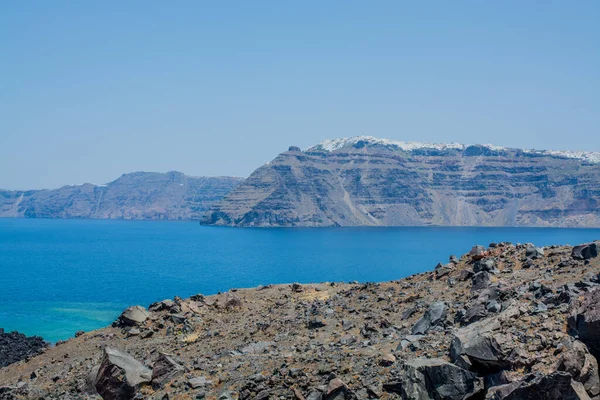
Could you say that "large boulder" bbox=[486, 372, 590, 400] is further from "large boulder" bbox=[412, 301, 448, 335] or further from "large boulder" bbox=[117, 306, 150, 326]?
"large boulder" bbox=[117, 306, 150, 326]

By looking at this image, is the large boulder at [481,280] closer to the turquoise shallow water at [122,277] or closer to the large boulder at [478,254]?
the large boulder at [478,254]

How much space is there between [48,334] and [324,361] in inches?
2284

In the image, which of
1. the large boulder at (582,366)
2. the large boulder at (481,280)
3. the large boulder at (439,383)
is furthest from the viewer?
the large boulder at (481,280)

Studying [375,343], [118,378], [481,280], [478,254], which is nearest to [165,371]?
[118,378]

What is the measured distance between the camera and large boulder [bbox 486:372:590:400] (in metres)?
12.9

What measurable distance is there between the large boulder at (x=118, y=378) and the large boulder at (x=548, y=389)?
42.1ft

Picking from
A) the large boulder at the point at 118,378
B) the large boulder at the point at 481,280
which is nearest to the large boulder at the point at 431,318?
the large boulder at the point at 481,280

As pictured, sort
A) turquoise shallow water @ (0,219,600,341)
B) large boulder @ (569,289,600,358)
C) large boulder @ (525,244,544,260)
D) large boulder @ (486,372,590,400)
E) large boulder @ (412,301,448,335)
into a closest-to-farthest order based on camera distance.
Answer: large boulder @ (486,372,590,400) < large boulder @ (569,289,600,358) < large boulder @ (412,301,448,335) < large boulder @ (525,244,544,260) < turquoise shallow water @ (0,219,600,341)

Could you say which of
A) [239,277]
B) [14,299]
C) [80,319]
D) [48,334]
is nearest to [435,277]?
[48,334]

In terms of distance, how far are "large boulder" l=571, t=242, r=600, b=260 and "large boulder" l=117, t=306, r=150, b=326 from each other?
24487mm

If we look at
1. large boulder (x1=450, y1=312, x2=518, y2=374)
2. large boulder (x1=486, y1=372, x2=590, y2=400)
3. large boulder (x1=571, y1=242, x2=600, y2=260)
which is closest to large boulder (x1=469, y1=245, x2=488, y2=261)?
large boulder (x1=571, y1=242, x2=600, y2=260)

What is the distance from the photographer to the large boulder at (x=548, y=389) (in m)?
12.9

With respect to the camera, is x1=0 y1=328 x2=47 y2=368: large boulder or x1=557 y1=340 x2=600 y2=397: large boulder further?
x1=0 y1=328 x2=47 y2=368: large boulder

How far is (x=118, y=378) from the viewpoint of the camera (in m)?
19.9
